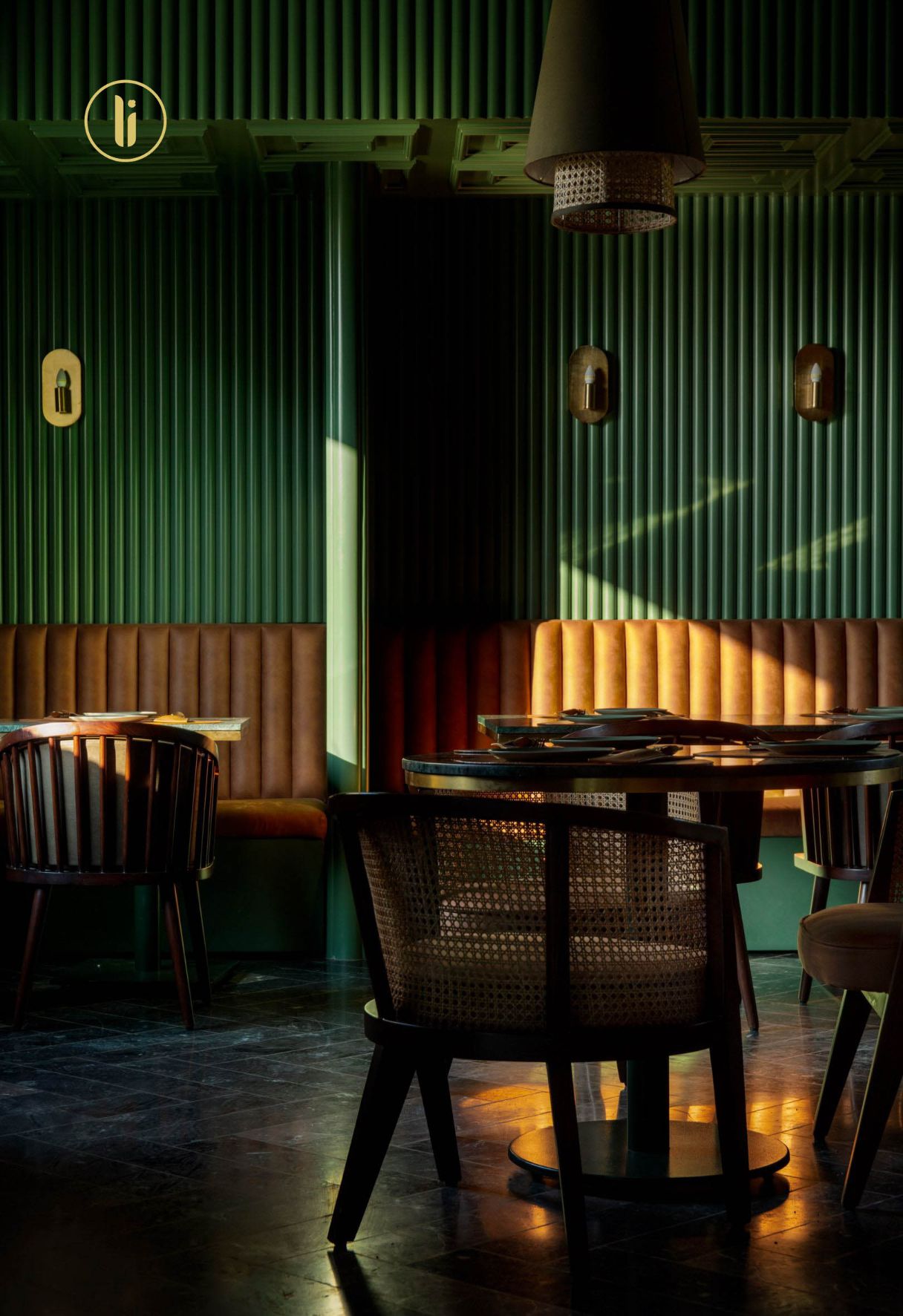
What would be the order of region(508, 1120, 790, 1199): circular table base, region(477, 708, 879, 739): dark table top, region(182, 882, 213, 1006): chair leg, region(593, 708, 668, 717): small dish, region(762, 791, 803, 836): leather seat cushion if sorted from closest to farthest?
region(508, 1120, 790, 1199): circular table base, region(477, 708, 879, 739): dark table top, region(593, 708, 668, 717): small dish, region(182, 882, 213, 1006): chair leg, region(762, 791, 803, 836): leather seat cushion

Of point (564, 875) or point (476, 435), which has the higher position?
point (476, 435)

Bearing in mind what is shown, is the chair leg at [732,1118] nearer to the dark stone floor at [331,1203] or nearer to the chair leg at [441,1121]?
the dark stone floor at [331,1203]

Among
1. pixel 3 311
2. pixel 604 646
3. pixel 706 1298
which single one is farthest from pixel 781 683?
pixel 706 1298

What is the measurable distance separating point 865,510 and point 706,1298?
5114mm

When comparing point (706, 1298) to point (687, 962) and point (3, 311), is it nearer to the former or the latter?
point (687, 962)

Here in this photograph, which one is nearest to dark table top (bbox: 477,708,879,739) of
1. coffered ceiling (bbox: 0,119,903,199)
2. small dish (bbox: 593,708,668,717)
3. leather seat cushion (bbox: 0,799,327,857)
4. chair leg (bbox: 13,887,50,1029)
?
small dish (bbox: 593,708,668,717)

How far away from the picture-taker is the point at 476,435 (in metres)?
7.04

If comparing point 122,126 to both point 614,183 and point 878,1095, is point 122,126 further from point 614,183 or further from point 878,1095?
point 878,1095

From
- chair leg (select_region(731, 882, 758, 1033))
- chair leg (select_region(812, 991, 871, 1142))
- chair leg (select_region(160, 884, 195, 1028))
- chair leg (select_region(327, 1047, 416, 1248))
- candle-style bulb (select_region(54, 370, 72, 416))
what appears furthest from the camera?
candle-style bulb (select_region(54, 370, 72, 416))

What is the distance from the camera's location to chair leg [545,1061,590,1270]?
2.49 metres

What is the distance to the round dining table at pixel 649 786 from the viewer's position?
2854 mm

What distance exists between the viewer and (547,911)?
2.50m

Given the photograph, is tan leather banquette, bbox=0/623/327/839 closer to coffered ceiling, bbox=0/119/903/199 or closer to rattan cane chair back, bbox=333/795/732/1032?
coffered ceiling, bbox=0/119/903/199

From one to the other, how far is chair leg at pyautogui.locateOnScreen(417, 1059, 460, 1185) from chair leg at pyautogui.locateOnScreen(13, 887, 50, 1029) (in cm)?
199
